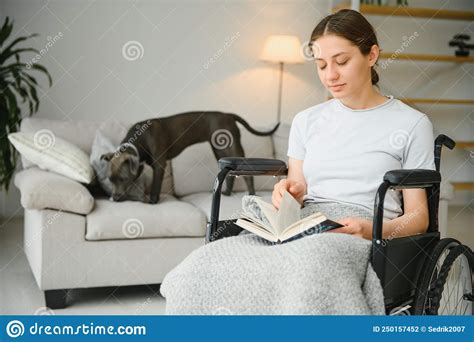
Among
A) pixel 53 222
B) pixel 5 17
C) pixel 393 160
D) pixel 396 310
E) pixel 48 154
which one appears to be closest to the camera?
pixel 396 310

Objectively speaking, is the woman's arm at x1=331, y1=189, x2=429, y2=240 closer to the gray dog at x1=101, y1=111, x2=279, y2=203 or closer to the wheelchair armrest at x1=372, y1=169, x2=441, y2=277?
the wheelchair armrest at x1=372, y1=169, x2=441, y2=277

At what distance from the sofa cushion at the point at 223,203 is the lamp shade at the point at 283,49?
1156 millimetres

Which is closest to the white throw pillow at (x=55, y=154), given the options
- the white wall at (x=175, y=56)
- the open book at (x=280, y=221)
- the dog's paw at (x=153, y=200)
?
the dog's paw at (x=153, y=200)

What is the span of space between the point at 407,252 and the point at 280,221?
29 cm

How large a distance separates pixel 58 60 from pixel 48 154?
1291mm

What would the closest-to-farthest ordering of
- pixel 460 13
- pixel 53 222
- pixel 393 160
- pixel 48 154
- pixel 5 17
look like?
1. pixel 393 160
2. pixel 53 222
3. pixel 48 154
4. pixel 5 17
5. pixel 460 13

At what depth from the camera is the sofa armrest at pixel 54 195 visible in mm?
2723

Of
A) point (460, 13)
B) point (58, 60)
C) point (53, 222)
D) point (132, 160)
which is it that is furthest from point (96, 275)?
point (460, 13)

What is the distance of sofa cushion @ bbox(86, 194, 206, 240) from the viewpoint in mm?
2779

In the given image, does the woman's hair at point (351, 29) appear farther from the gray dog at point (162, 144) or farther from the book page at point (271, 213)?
the gray dog at point (162, 144)

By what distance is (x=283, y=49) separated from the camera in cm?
430

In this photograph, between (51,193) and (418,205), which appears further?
(51,193)
